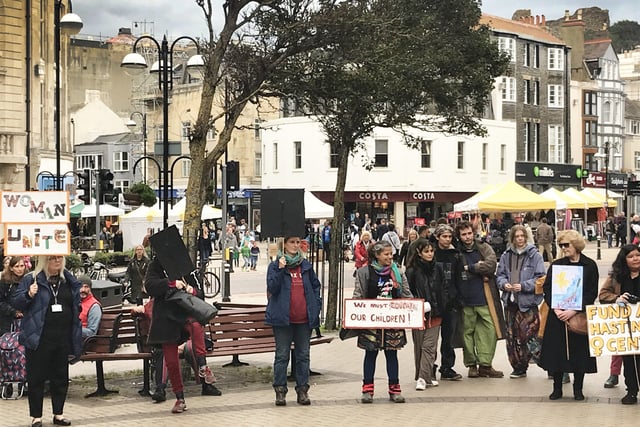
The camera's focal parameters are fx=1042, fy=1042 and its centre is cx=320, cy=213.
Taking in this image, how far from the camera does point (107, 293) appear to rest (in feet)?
67.4

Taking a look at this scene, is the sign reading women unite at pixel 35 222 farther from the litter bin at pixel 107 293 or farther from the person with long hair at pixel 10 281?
the litter bin at pixel 107 293

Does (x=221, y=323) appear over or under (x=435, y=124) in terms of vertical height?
under

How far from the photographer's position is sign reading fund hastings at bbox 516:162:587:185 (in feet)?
224

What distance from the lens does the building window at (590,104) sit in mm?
78875

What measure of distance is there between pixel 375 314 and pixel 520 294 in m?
2.19

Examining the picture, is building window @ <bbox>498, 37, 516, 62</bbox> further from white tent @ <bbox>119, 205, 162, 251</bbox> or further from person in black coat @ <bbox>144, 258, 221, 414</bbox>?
person in black coat @ <bbox>144, 258, 221, 414</bbox>

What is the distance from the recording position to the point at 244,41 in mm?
16766

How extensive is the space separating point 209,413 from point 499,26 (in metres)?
61.6

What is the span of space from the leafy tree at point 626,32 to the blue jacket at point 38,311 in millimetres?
134108

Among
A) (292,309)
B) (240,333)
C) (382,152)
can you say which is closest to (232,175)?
(240,333)

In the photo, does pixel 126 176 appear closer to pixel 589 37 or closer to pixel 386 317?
pixel 589 37

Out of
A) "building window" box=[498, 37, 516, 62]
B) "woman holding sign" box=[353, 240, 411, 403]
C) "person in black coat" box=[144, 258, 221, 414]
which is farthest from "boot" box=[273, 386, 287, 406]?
"building window" box=[498, 37, 516, 62]

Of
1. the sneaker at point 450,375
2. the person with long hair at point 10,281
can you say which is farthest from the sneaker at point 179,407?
the sneaker at point 450,375

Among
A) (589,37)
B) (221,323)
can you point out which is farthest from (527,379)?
(589,37)
